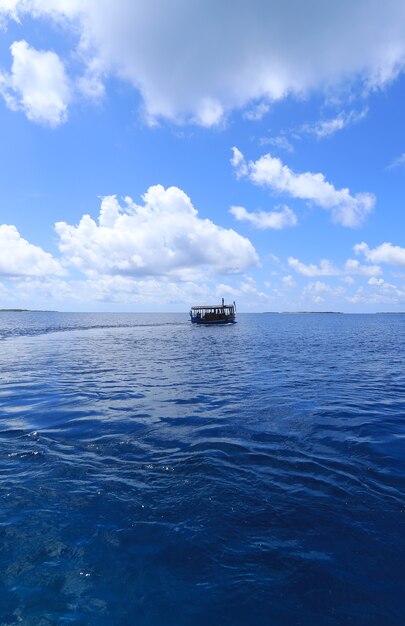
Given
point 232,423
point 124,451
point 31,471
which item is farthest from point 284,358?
point 31,471

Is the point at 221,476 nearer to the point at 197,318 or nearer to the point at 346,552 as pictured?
the point at 346,552

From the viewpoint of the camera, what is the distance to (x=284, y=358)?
105 ft

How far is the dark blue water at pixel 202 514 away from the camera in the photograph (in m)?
4.76

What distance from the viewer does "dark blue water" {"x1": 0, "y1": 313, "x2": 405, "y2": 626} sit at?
15.6ft

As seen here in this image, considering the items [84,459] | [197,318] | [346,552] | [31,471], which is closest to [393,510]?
[346,552]

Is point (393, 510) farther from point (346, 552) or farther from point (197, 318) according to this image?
point (197, 318)

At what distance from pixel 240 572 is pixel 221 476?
3.15 meters

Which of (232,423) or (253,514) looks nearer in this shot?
(253,514)

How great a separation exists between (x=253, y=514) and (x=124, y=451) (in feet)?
15.4

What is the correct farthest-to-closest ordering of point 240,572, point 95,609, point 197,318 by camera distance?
point 197,318 < point 240,572 < point 95,609

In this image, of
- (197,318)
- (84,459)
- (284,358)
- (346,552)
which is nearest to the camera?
(346,552)

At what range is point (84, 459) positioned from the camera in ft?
30.7

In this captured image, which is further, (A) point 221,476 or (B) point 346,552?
(A) point 221,476

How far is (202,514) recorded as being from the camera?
22.4ft
